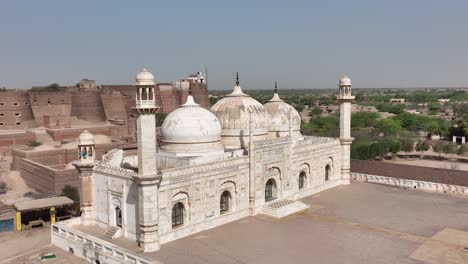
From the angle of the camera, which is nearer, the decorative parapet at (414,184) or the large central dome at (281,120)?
the decorative parapet at (414,184)

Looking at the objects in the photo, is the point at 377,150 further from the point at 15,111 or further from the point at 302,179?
the point at 15,111

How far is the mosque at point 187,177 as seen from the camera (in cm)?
1598

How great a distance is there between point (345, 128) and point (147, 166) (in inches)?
611

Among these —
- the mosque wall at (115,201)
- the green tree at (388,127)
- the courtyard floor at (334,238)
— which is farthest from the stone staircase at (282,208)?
the green tree at (388,127)

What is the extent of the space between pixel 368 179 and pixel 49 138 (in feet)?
113

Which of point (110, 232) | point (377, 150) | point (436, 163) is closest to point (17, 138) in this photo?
point (110, 232)

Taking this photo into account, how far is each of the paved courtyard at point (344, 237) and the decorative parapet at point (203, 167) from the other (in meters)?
2.61

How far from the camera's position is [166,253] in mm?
15766

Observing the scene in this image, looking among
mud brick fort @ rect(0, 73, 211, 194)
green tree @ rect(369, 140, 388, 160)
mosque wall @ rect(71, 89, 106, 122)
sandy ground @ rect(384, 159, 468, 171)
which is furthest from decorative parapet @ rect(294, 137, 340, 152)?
mosque wall @ rect(71, 89, 106, 122)

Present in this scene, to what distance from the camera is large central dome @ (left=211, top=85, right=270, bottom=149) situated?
2234 cm

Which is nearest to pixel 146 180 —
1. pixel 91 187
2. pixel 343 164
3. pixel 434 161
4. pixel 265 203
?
pixel 91 187

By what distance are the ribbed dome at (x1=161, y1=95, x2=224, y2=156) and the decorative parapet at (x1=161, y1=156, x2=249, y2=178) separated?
4.27 ft

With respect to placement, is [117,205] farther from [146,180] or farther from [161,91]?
[161,91]

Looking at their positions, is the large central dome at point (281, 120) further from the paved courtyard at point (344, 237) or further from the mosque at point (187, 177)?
the paved courtyard at point (344, 237)
